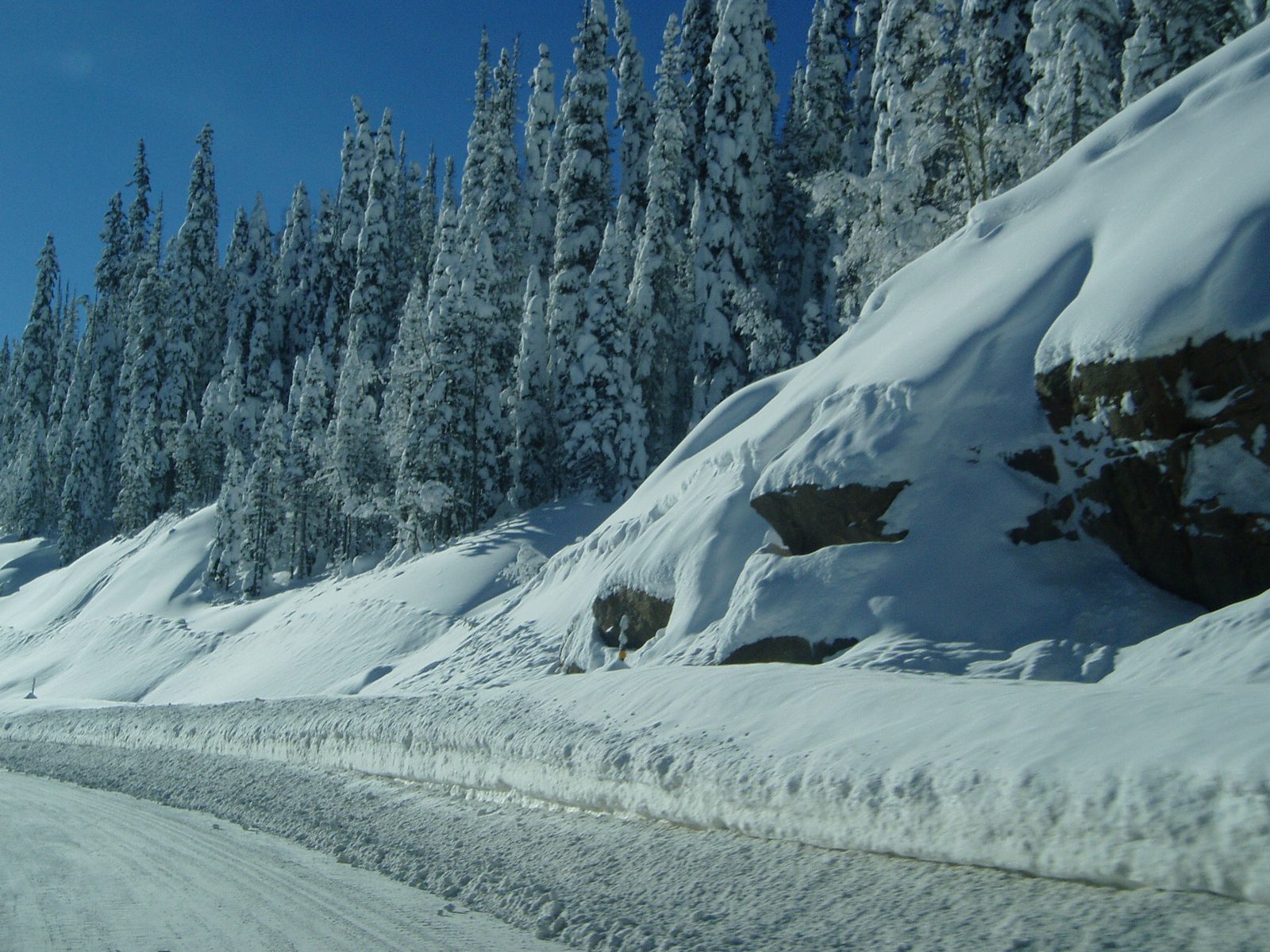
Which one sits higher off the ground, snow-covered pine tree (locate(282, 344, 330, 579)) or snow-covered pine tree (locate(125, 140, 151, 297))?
snow-covered pine tree (locate(125, 140, 151, 297))

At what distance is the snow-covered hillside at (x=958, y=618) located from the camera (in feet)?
16.6

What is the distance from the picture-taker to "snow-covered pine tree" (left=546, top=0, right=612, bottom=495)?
42031 mm

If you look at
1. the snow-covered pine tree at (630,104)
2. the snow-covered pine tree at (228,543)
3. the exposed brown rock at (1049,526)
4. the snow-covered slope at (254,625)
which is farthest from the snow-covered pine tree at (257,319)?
the exposed brown rock at (1049,526)

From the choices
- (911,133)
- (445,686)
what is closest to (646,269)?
(911,133)

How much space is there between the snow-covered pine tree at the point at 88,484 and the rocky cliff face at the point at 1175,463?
76.0 meters

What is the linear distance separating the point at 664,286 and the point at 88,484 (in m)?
53.3

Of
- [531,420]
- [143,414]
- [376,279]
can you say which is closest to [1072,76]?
[531,420]

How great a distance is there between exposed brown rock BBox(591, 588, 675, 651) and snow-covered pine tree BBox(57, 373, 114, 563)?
2717 inches

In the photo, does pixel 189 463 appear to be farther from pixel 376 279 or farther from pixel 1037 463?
pixel 1037 463

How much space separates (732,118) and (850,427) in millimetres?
30716

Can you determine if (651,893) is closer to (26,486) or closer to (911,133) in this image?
(911,133)

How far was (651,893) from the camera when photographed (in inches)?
232

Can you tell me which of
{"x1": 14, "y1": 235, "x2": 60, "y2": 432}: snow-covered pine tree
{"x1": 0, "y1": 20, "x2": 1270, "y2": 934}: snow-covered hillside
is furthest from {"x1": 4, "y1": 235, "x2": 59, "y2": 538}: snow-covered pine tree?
{"x1": 0, "y1": 20, "x2": 1270, "y2": 934}: snow-covered hillside

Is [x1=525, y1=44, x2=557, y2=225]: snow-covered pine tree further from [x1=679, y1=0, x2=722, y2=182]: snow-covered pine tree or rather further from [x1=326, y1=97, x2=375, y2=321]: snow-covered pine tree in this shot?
[x1=326, y1=97, x2=375, y2=321]: snow-covered pine tree
